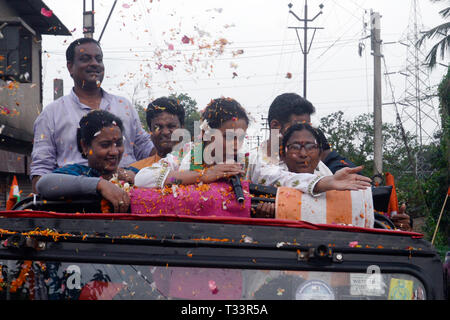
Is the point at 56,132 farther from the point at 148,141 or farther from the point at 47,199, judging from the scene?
the point at 47,199

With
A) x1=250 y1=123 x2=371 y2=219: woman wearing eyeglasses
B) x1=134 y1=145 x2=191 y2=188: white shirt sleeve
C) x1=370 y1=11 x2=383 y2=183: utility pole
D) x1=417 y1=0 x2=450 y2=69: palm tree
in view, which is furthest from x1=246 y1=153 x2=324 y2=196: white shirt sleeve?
x1=417 y1=0 x2=450 y2=69: palm tree

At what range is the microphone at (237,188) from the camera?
2.46 meters

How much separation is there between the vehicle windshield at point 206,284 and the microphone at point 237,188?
21.3 inches

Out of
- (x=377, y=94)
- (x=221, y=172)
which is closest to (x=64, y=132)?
(x=221, y=172)

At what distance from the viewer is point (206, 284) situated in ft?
6.48

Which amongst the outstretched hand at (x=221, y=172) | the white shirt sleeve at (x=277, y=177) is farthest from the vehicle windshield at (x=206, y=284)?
the outstretched hand at (x=221, y=172)

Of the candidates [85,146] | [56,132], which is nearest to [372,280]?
[85,146]

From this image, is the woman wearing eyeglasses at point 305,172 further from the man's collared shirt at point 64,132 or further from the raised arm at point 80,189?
the man's collared shirt at point 64,132

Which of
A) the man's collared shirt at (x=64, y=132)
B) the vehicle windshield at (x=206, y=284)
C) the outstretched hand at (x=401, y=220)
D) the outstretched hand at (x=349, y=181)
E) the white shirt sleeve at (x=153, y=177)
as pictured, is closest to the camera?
the vehicle windshield at (x=206, y=284)

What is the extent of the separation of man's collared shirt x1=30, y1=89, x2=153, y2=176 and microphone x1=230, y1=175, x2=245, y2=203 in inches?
53.6

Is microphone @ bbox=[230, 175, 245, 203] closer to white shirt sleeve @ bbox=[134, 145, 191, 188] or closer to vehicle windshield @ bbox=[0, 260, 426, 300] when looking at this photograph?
white shirt sleeve @ bbox=[134, 145, 191, 188]

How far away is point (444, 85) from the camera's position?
16.8 metres

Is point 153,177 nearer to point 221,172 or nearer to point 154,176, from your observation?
point 154,176
